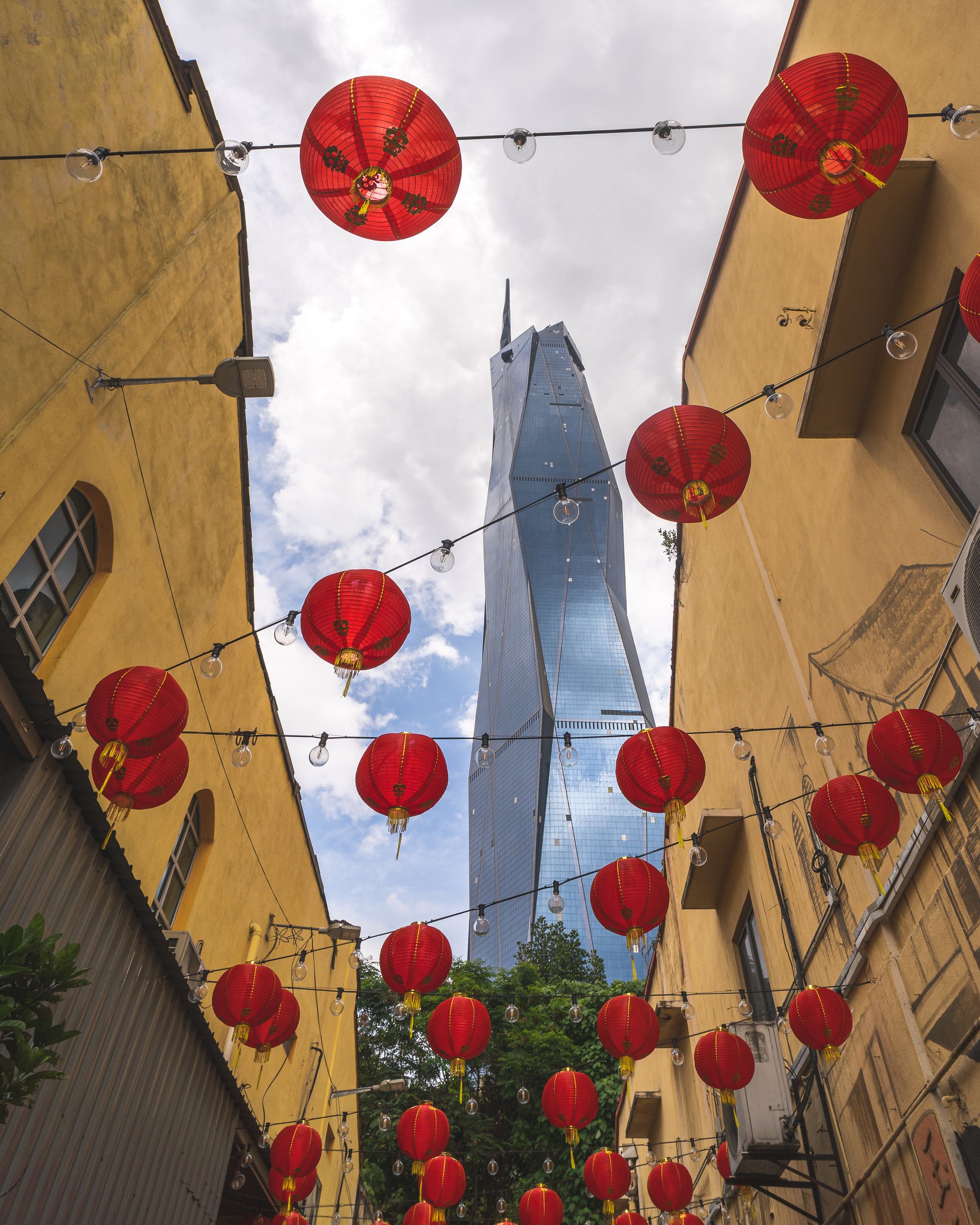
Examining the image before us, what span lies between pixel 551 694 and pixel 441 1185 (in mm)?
61828

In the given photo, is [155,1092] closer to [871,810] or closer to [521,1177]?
[871,810]

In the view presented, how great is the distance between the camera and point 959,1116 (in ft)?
14.3

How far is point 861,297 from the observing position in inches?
217

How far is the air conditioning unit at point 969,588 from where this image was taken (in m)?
3.70

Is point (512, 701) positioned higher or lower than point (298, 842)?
higher

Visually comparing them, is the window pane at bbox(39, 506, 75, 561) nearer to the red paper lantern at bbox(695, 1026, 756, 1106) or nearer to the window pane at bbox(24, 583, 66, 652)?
the window pane at bbox(24, 583, 66, 652)

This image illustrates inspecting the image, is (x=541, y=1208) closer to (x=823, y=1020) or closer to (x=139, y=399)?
(x=823, y=1020)

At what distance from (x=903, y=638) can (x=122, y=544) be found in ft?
19.2

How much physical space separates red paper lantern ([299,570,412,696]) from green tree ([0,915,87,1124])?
2507mm

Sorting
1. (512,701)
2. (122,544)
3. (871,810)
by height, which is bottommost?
(871,810)

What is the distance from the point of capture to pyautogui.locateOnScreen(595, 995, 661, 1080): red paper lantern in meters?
7.43

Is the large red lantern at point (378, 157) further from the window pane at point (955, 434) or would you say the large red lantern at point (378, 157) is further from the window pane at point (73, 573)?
the window pane at point (955, 434)

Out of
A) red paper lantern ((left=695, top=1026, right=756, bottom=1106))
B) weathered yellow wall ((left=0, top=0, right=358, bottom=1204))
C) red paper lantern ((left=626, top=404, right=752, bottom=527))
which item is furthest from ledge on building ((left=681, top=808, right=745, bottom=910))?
weathered yellow wall ((left=0, top=0, right=358, bottom=1204))

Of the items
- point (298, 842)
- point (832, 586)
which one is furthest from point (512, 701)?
point (832, 586)
